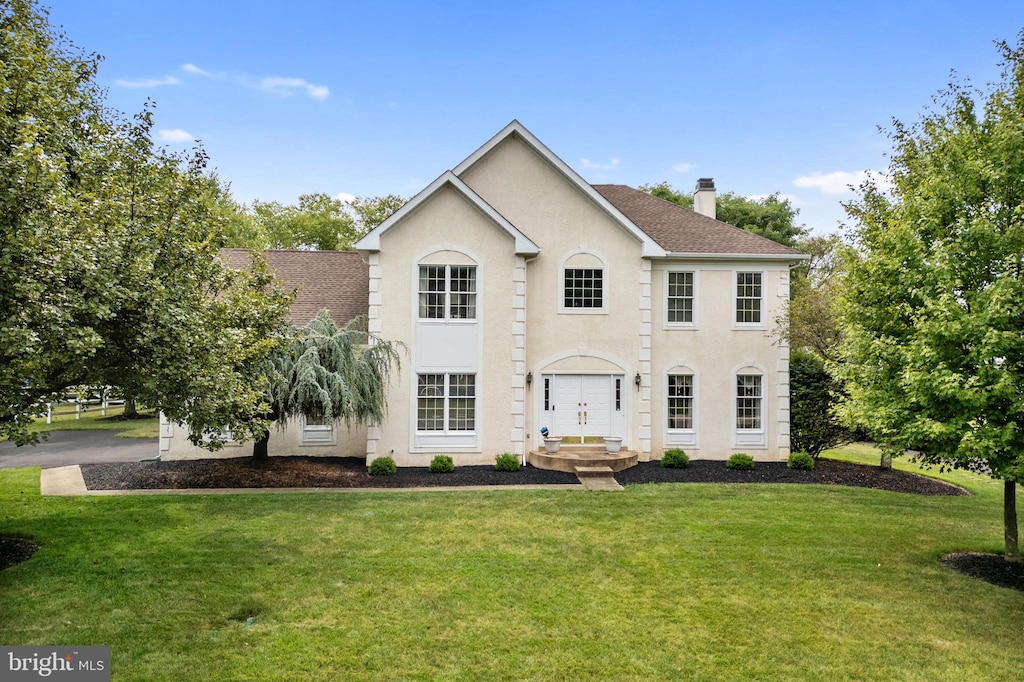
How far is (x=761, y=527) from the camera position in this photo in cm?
1078

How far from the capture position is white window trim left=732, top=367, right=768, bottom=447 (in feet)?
57.6

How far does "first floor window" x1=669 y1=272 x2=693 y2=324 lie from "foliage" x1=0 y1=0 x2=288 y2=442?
1262cm

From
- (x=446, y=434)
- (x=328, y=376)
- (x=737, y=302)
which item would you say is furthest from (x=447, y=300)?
(x=737, y=302)

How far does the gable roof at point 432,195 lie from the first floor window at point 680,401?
20.9 ft

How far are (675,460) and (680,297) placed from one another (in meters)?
5.26

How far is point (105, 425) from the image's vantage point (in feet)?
84.6

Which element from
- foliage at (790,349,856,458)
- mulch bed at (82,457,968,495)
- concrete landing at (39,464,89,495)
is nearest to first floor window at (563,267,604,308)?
mulch bed at (82,457,968,495)

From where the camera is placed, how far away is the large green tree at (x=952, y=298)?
287 inches

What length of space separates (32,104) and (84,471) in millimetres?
11300

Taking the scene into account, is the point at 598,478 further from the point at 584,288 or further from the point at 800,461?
the point at 800,461

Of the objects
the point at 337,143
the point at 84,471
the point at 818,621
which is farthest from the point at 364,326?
the point at 818,621

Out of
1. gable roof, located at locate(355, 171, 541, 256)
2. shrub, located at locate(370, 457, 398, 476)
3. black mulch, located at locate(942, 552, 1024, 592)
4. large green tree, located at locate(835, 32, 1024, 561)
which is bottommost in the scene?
black mulch, located at locate(942, 552, 1024, 592)

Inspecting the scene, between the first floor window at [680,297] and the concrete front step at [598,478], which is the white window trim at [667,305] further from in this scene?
the concrete front step at [598,478]

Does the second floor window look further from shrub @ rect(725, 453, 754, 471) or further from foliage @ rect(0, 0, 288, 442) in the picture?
shrub @ rect(725, 453, 754, 471)
